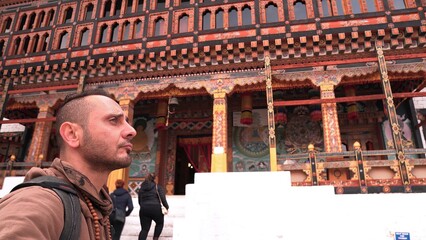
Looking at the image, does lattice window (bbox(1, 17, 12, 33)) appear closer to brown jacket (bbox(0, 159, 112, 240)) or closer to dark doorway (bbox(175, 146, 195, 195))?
dark doorway (bbox(175, 146, 195, 195))

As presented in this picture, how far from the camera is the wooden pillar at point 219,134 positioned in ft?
28.9

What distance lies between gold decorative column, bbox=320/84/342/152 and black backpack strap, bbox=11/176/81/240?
827 centimetres

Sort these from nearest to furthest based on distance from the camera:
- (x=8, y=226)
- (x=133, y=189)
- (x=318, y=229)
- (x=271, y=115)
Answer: (x=8, y=226)
(x=318, y=229)
(x=271, y=115)
(x=133, y=189)

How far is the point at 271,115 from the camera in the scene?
8.32m

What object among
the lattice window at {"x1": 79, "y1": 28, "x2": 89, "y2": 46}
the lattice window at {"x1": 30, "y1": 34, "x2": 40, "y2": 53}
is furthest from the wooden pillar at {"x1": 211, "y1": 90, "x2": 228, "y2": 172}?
the lattice window at {"x1": 30, "y1": 34, "x2": 40, "y2": 53}

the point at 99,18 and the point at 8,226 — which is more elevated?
the point at 99,18

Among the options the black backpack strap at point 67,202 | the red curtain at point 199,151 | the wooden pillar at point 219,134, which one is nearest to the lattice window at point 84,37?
the red curtain at point 199,151

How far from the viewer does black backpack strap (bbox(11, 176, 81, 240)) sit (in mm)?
929

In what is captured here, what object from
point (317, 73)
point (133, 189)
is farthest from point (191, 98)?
point (317, 73)

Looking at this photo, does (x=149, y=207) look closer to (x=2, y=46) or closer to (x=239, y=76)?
(x=239, y=76)

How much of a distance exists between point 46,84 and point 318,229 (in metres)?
10.7

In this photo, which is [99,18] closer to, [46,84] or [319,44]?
[46,84]

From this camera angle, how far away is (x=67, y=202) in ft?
3.20

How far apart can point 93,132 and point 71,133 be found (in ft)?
0.35
